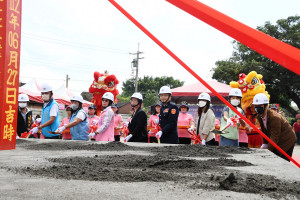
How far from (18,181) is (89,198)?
541 mm

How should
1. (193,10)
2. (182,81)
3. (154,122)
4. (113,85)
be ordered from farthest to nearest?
(182,81), (113,85), (154,122), (193,10)

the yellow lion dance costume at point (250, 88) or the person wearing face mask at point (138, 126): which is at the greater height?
the yellow lion dance costume at point (250, 88)

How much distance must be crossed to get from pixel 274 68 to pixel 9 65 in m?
23.8

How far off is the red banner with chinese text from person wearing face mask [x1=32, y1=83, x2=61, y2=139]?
1.78 m

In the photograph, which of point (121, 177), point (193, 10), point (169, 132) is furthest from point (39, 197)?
point (169, 132)

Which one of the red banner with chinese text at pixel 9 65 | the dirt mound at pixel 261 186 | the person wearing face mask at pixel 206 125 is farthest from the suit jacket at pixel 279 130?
the red banner with chinese text at pixel 9 65

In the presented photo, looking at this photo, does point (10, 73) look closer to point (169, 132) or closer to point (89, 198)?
point (89, 198)

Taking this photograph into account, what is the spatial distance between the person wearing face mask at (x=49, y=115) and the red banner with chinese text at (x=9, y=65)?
1781mm

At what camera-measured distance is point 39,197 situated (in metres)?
1.31

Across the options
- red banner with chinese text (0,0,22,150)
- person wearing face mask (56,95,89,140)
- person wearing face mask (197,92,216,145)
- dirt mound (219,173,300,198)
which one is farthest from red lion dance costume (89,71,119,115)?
dirt mound (219,173,300,198)

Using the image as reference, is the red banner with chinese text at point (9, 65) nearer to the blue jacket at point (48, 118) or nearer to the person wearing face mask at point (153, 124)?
the blue jacket at point (48, 118)

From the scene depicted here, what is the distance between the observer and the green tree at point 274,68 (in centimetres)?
2386

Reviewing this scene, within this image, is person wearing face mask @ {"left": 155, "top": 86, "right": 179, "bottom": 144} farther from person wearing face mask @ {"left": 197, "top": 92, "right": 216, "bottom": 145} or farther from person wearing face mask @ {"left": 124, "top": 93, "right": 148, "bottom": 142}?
person wearing face mask @ {"left": 197, "top": 92, "right": 216, "bottom": 145}

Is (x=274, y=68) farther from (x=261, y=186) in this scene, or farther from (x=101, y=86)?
(x=261, y=186)
